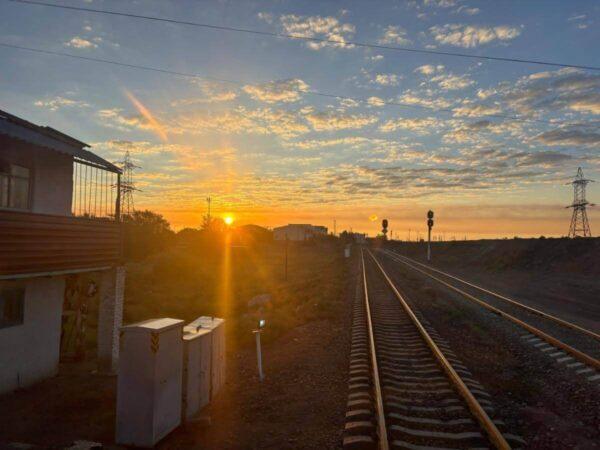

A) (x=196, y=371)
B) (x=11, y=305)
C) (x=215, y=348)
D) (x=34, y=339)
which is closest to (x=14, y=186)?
(x=11, y=305)

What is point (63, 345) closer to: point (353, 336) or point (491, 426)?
point (353, 336)

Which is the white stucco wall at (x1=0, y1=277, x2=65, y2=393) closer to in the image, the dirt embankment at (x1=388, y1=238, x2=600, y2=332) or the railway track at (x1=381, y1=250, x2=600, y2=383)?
the railway track at (x1=381, y1=250, x2=600, y2=383)

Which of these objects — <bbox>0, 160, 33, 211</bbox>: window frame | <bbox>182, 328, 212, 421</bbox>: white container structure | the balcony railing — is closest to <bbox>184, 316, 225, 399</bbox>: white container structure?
<bbox>182, 328, 212, 421</bbox>: white container structure

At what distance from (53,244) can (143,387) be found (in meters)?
4.90

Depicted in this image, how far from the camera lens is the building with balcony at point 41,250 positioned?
8.80 metres

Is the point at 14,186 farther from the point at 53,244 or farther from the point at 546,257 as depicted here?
the point at 546,257

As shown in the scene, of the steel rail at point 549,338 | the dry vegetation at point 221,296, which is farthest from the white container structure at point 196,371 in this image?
the steel rail at point 549,338

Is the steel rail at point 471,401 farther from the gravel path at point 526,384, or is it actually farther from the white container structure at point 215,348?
the white container structure at point 215,348

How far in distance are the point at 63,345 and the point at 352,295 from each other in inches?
522

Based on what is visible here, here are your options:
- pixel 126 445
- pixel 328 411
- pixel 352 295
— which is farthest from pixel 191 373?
pixel 352 295

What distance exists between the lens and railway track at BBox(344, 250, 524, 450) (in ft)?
19.9

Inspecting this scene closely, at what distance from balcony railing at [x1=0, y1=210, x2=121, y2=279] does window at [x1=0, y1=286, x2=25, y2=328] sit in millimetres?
1028

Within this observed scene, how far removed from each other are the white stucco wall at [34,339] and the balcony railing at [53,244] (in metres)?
0.95

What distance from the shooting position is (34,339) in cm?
1023
